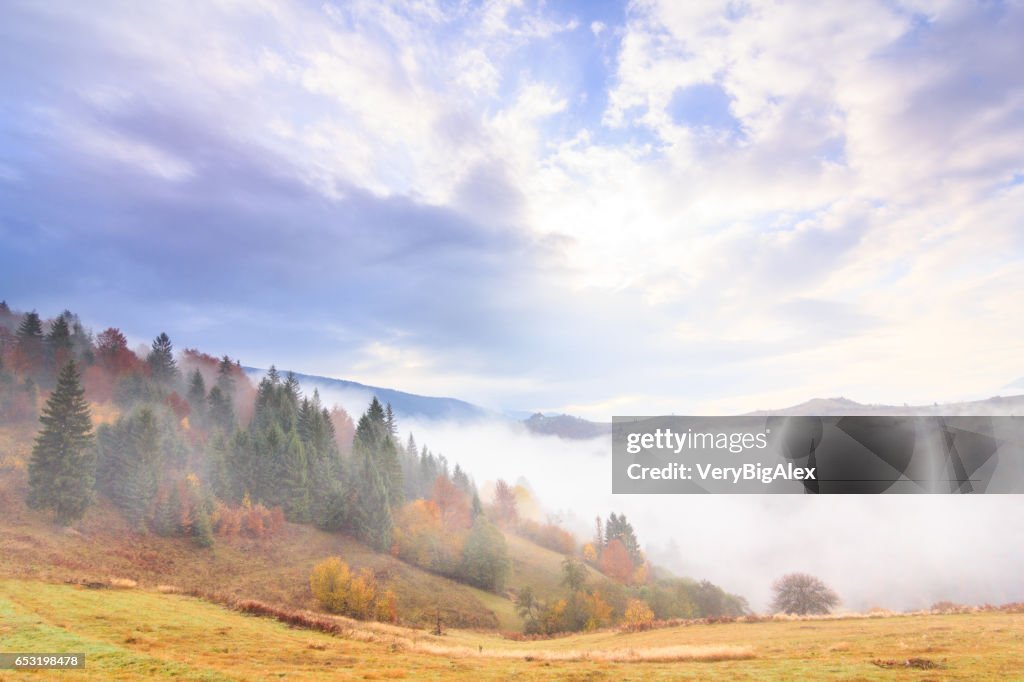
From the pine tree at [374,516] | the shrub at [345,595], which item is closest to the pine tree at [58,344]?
the pine tree at [374,516]

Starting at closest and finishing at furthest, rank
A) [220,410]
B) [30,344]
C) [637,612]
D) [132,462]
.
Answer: [132,462], [637,612], [30,344], [220,410]

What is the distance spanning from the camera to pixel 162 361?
486 ft

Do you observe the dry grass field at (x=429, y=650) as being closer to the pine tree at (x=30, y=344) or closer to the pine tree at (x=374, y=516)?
the pine tree at (x=374, y=516)

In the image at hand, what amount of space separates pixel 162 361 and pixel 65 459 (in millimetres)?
81359

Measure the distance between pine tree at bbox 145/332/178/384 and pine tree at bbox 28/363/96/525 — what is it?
6971cm

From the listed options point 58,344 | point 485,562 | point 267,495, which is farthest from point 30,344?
point 485,562

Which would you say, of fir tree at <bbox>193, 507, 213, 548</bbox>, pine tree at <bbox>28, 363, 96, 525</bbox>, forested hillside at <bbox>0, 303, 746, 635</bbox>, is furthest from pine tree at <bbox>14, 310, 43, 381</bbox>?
fir tree at <bbox>193, 507, 213, 548</bbox>

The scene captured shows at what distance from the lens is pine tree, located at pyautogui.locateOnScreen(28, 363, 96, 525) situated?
72.1 m

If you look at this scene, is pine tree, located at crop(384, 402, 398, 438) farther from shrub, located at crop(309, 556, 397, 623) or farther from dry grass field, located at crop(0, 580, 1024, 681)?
dry grass field, located at crop(0, 580, 1024, 681)

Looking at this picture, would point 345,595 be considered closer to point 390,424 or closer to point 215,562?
point 215,562

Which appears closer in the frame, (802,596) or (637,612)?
(802,596)

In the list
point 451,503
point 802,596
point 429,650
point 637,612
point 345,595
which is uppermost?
point 429,650

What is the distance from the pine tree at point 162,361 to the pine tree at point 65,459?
69706mm

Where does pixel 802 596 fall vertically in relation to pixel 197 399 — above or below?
below
